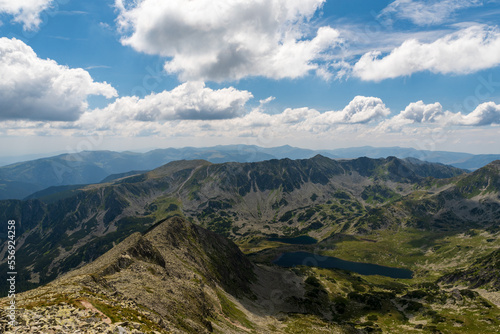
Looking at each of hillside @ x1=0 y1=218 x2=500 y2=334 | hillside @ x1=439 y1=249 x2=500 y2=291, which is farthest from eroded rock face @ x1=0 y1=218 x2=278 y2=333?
hillside @ x1=439 y1=249 x2=500 y2=291

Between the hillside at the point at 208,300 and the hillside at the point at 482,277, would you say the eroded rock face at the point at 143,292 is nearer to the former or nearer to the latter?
the hillside at the point at 208,300

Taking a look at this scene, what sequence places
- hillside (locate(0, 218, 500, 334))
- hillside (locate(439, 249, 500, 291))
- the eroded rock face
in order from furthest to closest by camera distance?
hillside (locate(439, 249, 500, 291)), hillside (locate(0, 218, 500, 334)), the eroded rock face

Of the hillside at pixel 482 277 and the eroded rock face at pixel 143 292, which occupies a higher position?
the eroded rock face at pixel 143 292

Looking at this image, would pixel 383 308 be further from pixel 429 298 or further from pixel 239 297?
pixel 239 297

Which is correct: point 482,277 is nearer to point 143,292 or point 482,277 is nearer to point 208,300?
point 208,300

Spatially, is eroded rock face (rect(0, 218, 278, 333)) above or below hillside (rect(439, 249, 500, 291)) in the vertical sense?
above

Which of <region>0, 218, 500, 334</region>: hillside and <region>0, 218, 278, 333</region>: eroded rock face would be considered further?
<region>0, 218, 500, 334</region>: hillside

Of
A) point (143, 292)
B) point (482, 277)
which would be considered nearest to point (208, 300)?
point (143, 292)

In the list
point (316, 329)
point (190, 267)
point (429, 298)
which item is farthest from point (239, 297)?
point (429, 298)

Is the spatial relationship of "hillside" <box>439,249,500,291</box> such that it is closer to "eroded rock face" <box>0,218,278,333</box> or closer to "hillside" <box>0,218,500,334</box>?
"hillside" <box>0,218,500,334</box>

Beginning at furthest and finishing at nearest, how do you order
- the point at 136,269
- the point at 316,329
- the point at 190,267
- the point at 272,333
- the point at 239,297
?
the point at 239,297 < the point at 190,267 < the point at 316,329 < the point at 272,333 < the point at 136,269

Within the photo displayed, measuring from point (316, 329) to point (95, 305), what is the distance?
92.3 m

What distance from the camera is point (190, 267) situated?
11212 centimetres

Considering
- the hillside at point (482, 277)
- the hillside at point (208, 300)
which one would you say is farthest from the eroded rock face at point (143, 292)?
the hillside at point (482, 277)
